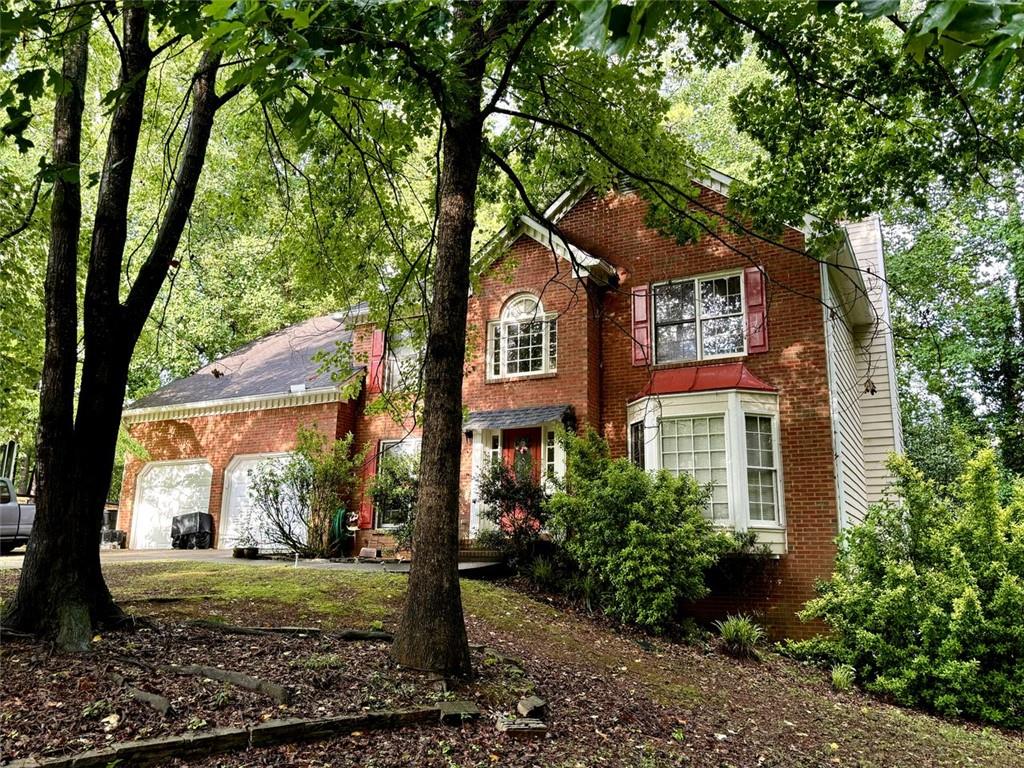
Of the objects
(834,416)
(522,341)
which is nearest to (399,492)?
(522,341)

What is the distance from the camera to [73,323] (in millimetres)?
5578

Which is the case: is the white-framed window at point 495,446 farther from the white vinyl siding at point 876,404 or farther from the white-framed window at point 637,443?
the white vinyl siding at point 876,404

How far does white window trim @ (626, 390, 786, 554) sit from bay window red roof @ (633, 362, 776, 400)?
0.35 feet

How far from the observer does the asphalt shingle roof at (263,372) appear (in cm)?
1786

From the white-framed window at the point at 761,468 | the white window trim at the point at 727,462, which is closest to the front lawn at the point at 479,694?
the white window trim at the point at 727,462

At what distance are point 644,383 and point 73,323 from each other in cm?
985

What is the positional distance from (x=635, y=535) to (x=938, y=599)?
377 cm

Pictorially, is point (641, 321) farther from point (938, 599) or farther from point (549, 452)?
point (938, 599)

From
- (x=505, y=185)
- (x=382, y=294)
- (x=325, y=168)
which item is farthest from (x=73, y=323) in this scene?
(x=505, y=185)

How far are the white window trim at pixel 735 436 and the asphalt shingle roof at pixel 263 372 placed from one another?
803 centimetres

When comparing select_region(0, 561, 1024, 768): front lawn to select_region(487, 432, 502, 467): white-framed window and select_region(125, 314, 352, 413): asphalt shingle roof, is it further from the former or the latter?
select_region(125, 314, 352, 413): asphalt shingle roof

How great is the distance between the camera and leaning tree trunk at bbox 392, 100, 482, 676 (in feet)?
17.7

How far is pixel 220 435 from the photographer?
59.4 ft

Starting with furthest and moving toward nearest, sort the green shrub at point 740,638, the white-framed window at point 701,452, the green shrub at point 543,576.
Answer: the white-framed window at point 701,452, the green shrub at point 543,576, the green shrub at point 740,638
